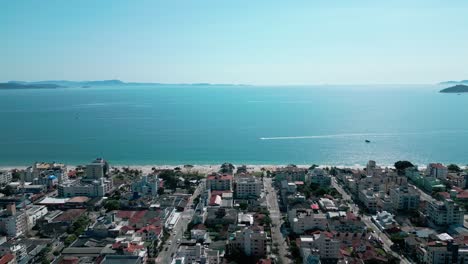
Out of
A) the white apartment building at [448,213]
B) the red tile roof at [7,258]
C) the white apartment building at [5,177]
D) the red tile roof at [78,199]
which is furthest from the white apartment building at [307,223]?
the white apartment building at [5,177]

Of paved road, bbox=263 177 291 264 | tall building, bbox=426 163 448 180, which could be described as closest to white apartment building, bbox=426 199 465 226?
paved road, bbox=263 177 291 264

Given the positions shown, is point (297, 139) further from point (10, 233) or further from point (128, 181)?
point (10, 233)

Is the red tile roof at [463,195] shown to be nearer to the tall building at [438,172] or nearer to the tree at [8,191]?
the tall building at [438,172]

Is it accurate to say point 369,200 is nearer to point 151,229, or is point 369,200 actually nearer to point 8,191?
point 151,229

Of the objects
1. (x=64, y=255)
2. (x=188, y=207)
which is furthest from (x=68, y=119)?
(x=64, y=255)

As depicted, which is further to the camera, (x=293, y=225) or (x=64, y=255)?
(x=293, y=225)

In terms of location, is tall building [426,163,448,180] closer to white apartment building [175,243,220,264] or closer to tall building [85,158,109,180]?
white apartment building [175,243,220,264]

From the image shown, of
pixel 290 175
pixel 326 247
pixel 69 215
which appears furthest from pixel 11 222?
pixel 290 175
